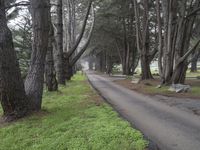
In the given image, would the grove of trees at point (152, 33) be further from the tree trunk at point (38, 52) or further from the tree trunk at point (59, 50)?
the tree trunk at point (38, 52)

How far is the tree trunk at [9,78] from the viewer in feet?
21.0

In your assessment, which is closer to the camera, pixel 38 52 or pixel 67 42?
pixel 38 52

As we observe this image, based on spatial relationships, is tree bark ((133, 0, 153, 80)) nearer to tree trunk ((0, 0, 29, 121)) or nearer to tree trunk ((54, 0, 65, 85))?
tree trunk ((54, 0, 65, 85))

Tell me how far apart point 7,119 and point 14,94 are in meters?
0.67

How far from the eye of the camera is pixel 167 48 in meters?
15.7

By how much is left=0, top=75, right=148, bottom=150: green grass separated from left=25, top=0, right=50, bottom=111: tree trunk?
64 centimetres

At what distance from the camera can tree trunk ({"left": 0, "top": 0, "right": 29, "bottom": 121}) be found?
21.0 ft

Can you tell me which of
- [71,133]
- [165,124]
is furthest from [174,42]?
[71,133]

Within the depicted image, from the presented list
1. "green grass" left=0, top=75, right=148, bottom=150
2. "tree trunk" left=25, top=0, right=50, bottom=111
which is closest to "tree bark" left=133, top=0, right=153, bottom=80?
"tree trunk" left=25, top=0, right=50, bottom=111

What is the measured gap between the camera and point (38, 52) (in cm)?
762

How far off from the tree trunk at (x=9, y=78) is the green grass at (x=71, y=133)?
46 centimetres

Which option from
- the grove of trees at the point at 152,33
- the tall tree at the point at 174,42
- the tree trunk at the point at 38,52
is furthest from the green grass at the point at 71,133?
the grove of trees at the point at 152,33

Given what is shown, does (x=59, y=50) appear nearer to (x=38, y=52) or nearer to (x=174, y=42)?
(x=174, y=42)

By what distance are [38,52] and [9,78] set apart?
1.45 metres
